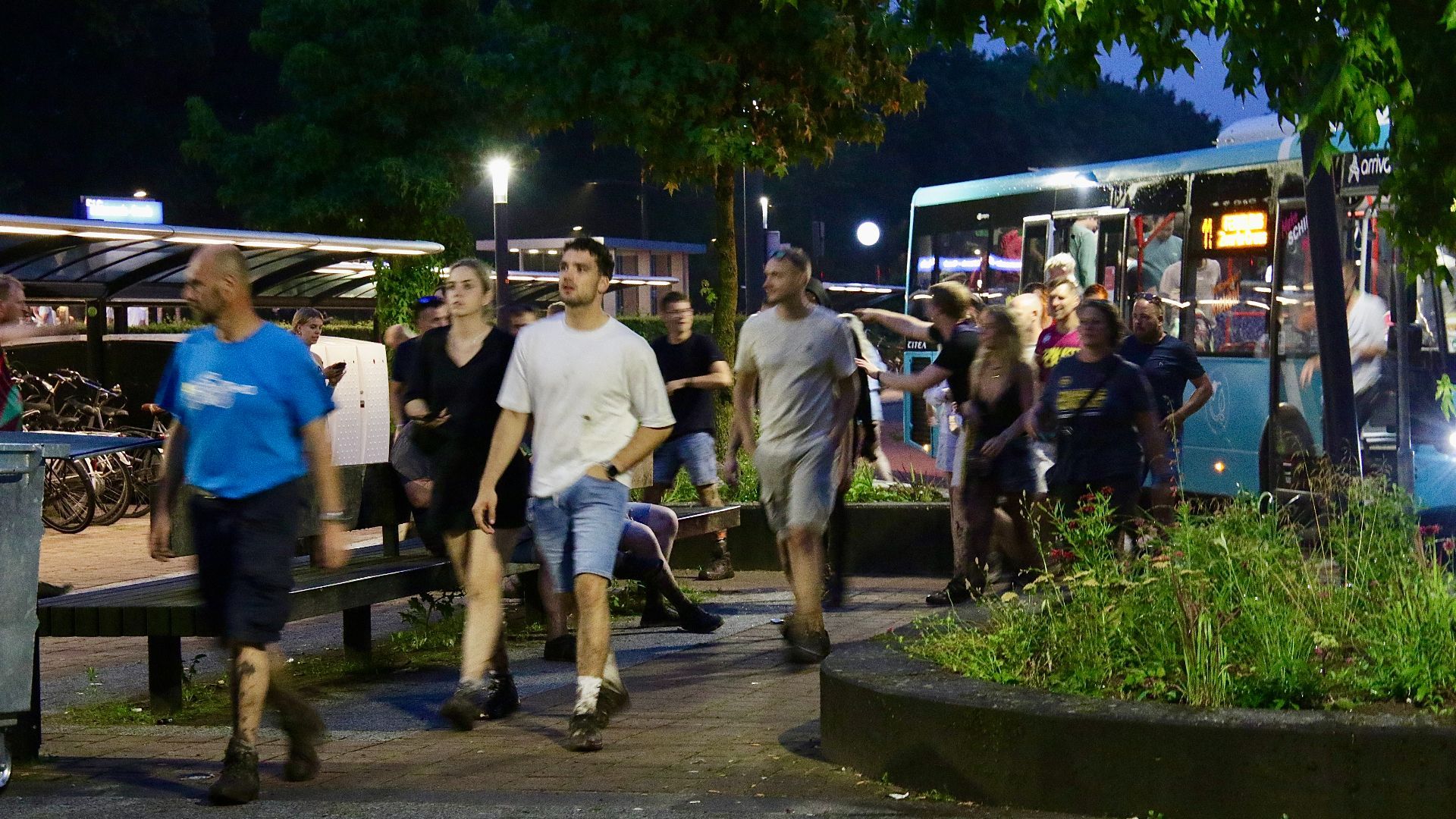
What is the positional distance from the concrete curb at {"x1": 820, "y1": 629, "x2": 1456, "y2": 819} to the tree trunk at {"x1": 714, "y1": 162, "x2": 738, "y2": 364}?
36.1 ft

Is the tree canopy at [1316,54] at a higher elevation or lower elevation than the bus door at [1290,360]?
higher

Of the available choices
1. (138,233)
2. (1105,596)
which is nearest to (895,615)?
(1105,596)

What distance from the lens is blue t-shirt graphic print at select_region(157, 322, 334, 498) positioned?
6.07m

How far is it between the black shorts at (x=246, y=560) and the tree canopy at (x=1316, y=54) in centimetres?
313

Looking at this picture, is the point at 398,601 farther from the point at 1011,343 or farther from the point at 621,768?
the point at 621,768

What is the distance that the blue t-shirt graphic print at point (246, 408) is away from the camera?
6.07 m

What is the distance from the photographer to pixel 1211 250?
16469 millimetres

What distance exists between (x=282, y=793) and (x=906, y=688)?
80.3 inches

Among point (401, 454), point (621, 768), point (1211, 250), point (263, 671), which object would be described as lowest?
point (621, 768)

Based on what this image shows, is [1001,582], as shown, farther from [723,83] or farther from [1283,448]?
[723,83]

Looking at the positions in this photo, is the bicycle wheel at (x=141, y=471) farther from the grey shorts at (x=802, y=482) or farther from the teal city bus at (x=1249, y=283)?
the grey shorts at (x=802, y=482)

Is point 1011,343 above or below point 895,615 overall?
above

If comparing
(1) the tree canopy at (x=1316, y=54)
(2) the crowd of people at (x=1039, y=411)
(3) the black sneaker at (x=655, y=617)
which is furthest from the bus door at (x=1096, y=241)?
(1) the tree canopy at (x=1316, y=54)

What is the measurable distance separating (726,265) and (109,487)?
626cm
